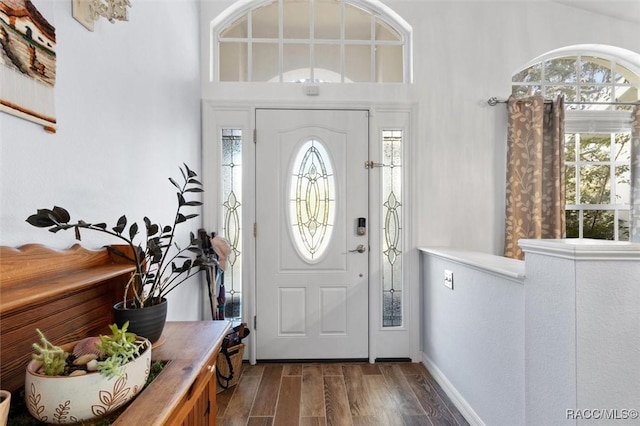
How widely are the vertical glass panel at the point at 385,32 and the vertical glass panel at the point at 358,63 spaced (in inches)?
6.5

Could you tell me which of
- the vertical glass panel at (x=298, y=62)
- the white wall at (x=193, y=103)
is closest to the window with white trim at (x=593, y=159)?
the white wall at (x=193, y=103)

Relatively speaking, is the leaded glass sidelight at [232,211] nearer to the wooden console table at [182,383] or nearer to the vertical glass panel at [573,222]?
A: the wooden console table at [182,383]

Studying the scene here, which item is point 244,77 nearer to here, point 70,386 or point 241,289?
point 241,289

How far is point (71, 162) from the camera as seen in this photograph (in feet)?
4.01

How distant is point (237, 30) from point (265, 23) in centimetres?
Answer: 25

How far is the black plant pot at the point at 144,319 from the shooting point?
110 centimetres

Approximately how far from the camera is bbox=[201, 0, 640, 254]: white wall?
278 cm

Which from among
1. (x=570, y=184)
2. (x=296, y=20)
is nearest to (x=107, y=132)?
(x=296, y=20)

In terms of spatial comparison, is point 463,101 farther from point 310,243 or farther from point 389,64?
point 310,243

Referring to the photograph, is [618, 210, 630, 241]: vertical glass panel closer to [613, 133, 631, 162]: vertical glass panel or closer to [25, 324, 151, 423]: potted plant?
[613, 133, 631, 162]: vertical glass panel

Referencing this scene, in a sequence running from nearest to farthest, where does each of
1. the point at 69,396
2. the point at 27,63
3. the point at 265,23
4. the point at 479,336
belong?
the point at 69,396 < the point at 27,63 < the point at 479,336 < the point at 265,23

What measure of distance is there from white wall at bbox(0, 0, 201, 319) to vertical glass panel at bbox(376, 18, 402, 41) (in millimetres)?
1594

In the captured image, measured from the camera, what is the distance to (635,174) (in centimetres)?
287

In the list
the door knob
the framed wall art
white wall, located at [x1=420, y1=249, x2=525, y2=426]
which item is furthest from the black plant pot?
the door knob
